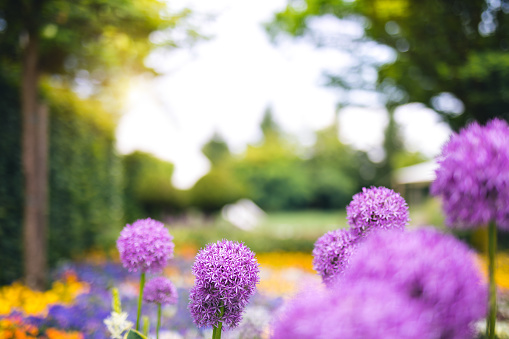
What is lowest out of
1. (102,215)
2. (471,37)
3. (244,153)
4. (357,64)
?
(102,215)

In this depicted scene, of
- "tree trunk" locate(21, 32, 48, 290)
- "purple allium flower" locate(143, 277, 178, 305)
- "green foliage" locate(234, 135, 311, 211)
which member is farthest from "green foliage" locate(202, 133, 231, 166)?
"purple allium flower" locate(143, 277, 178, 305)

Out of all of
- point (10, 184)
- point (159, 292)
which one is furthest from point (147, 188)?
point (159, 292)

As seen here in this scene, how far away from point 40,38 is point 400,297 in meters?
6.44

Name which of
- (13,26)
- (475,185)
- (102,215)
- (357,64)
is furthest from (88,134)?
(475,185)

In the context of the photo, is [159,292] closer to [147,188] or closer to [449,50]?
[449,50]

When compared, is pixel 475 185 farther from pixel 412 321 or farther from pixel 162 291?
pixel 162 291

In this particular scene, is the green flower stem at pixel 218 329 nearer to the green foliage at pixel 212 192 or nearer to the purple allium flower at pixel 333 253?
the purple allium flower at pixel 333 253

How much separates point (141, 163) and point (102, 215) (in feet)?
15.3

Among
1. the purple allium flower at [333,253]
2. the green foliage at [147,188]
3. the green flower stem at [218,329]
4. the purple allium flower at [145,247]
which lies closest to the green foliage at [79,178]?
the green foliage at [147,188]

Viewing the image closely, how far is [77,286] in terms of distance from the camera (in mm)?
5441

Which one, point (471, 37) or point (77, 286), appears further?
point (471, 37)

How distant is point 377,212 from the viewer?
1497 millimetres

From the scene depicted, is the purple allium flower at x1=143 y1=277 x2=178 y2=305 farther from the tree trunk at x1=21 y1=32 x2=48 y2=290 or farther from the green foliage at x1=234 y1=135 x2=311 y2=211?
the green foliage at x1=234 y1=135 x2=311 y2=211

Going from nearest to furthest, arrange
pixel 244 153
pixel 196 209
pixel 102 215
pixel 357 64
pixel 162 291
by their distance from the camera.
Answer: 1. pixel 162 291
2. pixel 102 215
3. pixel 357 64
4. pixel 196 209
5. pixel 244 153
